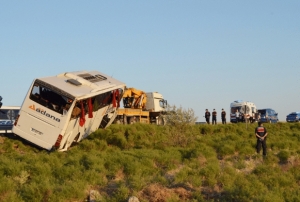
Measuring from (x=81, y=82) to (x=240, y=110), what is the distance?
2957 cm

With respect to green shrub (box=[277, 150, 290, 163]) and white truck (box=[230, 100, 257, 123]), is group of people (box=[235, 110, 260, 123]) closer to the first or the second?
white truck (box=[230, 100, 257, 123])

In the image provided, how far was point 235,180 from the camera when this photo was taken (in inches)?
551

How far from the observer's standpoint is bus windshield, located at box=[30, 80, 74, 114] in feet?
64.4

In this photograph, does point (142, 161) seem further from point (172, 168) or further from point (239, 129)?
point (239, 129)

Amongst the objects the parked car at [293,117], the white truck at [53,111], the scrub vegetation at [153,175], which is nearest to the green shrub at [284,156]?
the scrub vegetation at [153,175]

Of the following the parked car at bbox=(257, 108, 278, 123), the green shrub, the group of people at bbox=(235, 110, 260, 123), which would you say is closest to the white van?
the green shrub

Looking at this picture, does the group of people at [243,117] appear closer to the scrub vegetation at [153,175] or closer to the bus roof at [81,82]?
the bus roof at [81,82]

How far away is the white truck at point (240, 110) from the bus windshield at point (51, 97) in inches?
1162

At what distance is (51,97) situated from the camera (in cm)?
1994

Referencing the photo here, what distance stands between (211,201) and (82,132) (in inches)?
462

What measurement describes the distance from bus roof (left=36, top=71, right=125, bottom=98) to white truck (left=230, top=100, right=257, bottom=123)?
24.9 metres

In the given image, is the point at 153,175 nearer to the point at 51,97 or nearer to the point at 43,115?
the point at 43,115

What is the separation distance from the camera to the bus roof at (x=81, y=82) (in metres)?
20.1

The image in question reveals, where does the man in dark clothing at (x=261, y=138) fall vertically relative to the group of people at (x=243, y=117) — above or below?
below
